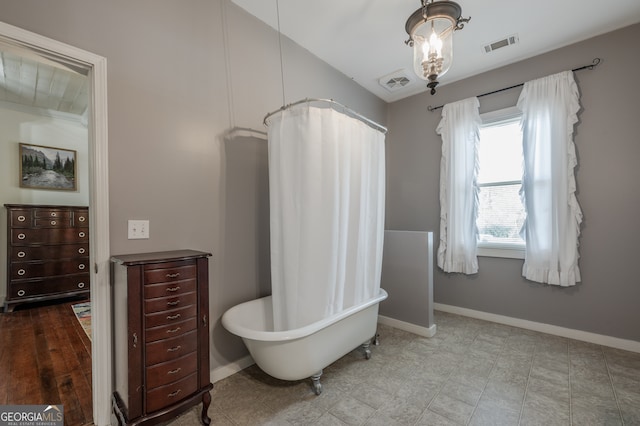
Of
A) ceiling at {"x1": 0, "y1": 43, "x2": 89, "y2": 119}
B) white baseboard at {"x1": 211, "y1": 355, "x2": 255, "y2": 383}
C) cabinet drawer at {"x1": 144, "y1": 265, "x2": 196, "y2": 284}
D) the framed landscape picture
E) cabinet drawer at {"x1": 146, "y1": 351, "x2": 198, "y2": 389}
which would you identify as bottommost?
white baseboard at {"x1": 211, "y1": 355, "x2": 255, "y2": 383}

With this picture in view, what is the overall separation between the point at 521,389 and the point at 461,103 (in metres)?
2.86

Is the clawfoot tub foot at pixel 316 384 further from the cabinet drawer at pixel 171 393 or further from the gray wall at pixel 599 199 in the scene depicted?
the gray wall at pixel 599 199

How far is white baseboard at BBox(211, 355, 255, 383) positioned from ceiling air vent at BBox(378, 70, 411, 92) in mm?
3249

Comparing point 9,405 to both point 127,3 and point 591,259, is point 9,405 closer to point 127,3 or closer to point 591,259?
point 127,3

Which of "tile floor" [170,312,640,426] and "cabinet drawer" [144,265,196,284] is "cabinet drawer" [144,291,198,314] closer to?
"cabinet drawer" [144,265,196,284]

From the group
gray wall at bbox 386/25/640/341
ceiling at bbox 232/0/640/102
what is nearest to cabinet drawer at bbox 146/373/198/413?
ceiling at bbox 232/0/640/102

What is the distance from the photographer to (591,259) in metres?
2.46

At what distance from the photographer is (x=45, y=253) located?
3.45 m

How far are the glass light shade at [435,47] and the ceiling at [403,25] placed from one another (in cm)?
60

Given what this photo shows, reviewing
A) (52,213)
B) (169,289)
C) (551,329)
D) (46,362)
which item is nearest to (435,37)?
(169,289)

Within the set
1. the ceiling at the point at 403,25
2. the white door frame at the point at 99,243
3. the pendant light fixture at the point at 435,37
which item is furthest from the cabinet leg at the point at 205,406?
the ceiling at the point at 403,25

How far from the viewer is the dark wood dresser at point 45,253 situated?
3232 mm

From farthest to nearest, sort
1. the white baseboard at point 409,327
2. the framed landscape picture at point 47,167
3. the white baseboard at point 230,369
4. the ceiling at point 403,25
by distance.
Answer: the framed landscape picture at point 47,167 → the white baseboard at point 409,327 → the ceiling at point 403,25 → the white baseboard at point 230,369

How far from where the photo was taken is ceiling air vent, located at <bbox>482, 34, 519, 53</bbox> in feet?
8.12
